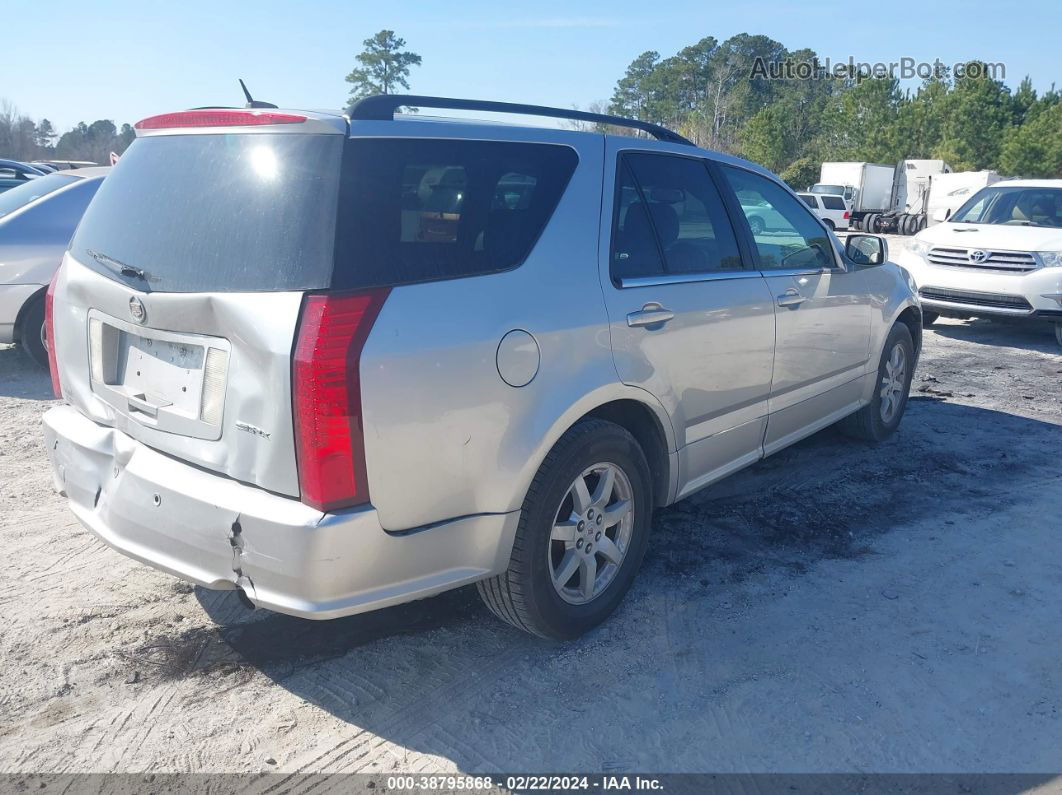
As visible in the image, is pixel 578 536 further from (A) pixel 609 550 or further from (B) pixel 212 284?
(B) pixel 212 284

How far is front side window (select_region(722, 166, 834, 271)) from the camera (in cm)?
438

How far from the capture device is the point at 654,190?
12.3ft

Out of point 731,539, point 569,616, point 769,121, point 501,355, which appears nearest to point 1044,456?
point 731,539

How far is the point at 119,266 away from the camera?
2.97 meters

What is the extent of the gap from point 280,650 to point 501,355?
1.46 metres

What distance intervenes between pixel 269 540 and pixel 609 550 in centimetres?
143

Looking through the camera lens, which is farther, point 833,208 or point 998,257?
point 833,208

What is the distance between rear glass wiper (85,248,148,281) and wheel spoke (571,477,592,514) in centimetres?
164

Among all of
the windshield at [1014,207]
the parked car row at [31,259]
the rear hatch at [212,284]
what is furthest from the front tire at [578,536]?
the windshield at [1014,207]

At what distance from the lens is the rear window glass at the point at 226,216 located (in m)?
2.56

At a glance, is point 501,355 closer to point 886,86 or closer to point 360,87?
point 886,86

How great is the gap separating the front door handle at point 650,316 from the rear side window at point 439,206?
1.73 ft

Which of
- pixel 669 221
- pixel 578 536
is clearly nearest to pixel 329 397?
pixel 578 536

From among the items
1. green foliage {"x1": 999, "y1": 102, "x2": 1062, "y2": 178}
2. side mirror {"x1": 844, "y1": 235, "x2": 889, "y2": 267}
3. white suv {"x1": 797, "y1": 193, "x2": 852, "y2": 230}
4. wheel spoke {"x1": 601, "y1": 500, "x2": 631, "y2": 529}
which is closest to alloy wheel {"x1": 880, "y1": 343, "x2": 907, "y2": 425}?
side mirror {"x1": 844, "y1": 235, "x2": 889, "y2": 267}
